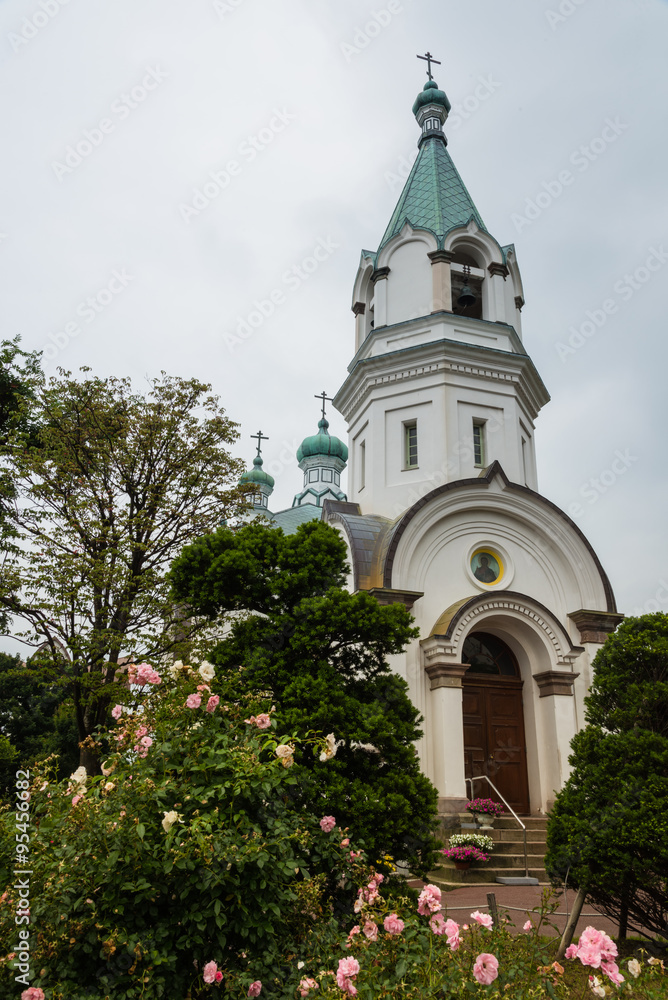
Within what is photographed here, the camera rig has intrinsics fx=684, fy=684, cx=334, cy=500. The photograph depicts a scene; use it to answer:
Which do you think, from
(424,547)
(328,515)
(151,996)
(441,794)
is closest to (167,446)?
(328,515)

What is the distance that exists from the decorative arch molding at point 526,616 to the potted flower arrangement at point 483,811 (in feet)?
8.86

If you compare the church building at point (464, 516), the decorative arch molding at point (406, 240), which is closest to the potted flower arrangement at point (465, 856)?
the church building at point (464, 516)

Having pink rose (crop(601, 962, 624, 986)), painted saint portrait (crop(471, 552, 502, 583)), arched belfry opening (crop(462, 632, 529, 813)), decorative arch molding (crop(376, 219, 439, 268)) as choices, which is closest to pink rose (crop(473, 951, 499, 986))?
pink rose (crop(601, 962, 624, 986))

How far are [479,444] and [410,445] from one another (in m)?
1.53

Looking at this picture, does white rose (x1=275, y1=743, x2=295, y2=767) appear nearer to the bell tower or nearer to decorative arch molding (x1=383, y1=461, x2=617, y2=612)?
decorative arch molding (x1=383, y1=461, x2=617, y2=612)

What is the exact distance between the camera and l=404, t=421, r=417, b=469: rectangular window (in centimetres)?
1509

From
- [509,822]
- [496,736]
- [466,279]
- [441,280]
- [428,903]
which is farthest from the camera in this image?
[466,279]

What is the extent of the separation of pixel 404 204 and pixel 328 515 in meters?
8.57

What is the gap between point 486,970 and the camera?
3139 mm

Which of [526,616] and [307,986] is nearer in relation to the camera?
[307,986]

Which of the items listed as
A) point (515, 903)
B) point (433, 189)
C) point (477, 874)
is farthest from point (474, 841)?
point (433, 189)

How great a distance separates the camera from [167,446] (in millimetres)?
13031

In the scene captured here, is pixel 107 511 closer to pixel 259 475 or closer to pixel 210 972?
pixel 210 972

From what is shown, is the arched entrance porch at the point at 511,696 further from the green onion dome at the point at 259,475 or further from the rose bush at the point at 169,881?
the green onion dome at the point at 259,475
